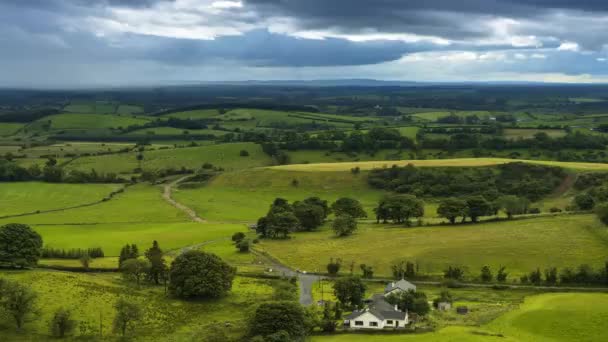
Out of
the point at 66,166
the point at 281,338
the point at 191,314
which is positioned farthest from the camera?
the point at 66,166

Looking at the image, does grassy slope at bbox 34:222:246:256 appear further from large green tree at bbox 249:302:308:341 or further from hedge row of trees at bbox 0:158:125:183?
hedge row of trees at bbox 0:158:125:183

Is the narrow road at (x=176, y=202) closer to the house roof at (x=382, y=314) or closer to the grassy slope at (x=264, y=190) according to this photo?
the grassy slope at (x=264, y=190)

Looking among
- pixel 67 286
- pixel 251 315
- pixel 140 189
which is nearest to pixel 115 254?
pixel 67 286

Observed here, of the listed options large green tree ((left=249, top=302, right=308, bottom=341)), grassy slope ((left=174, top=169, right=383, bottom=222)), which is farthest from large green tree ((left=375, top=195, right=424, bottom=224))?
large green tree ((left=249, top=302, right=308, bottom=341))

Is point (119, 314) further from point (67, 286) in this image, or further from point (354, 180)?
point (354, 180)

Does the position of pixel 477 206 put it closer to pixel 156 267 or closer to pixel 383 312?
pixel 383 312

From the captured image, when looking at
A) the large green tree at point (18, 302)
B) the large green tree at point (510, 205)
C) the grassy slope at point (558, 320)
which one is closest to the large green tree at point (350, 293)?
the grassy slope at point (558, 320)
